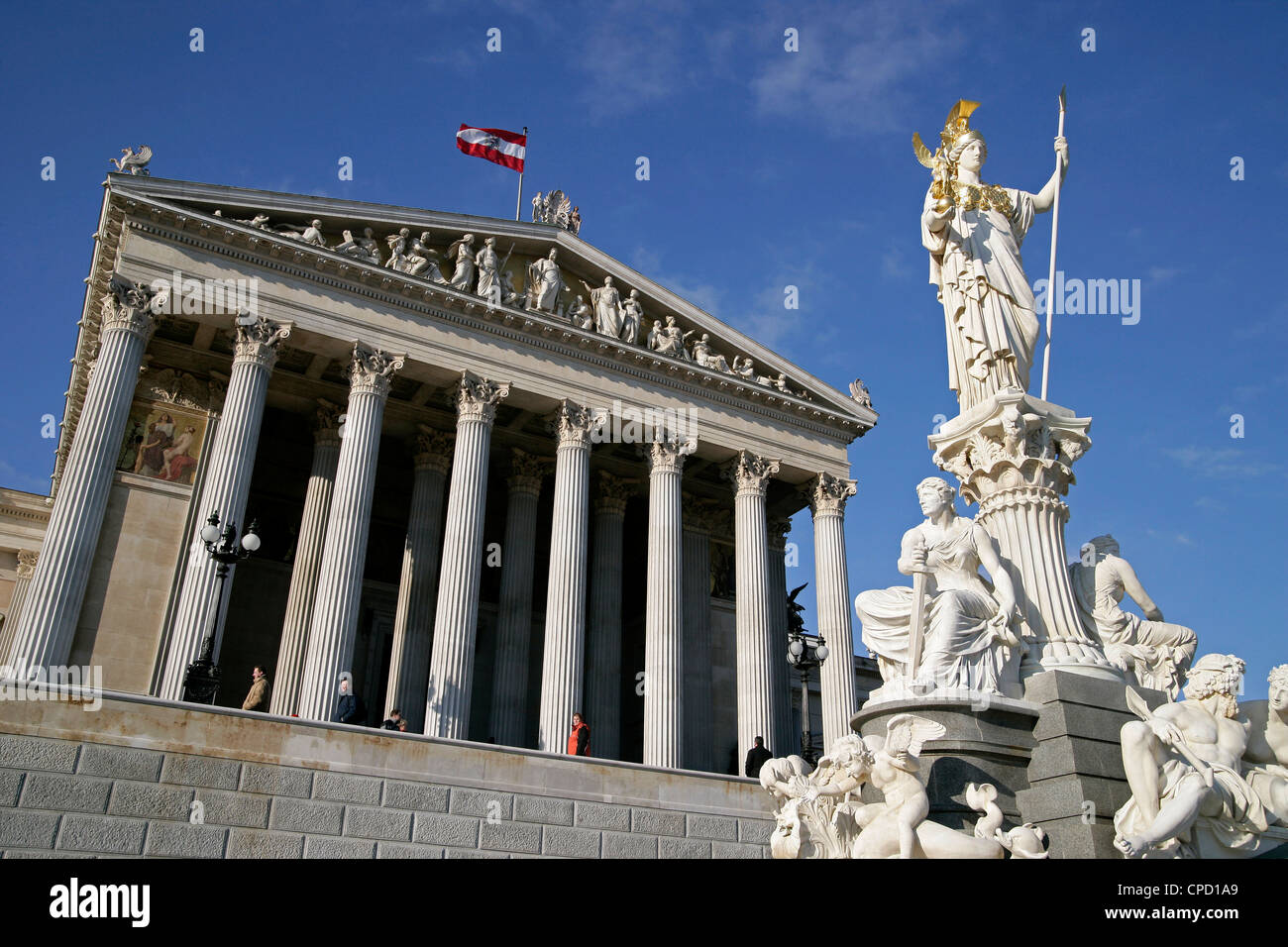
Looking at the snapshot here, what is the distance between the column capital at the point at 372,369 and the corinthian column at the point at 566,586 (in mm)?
4936

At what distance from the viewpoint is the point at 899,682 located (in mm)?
8711

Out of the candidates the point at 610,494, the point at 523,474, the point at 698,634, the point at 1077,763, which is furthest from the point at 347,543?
the point at 1077,763

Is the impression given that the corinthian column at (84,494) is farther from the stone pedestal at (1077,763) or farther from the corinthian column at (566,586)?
the stone pedestal at (1077,763)

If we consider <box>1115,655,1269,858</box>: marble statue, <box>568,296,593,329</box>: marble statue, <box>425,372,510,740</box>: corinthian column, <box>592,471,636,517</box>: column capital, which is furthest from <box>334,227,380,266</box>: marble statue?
<box>1115,655,1269,858</box>: marble statue

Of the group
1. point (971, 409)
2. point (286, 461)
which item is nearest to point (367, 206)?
point (286, 461)

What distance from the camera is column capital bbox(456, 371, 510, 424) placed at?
89.2 feet

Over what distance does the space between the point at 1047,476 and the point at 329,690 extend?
17.2 metres

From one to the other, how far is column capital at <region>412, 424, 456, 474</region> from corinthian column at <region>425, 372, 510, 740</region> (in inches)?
101

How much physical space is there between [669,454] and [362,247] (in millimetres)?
10323

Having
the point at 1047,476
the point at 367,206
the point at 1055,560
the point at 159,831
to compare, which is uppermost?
the point at 367,206

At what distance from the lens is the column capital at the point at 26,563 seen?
3519cm

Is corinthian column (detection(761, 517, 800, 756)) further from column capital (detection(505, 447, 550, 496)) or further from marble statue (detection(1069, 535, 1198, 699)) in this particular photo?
marble statue (detection(1069, 535, 1198, 699))
